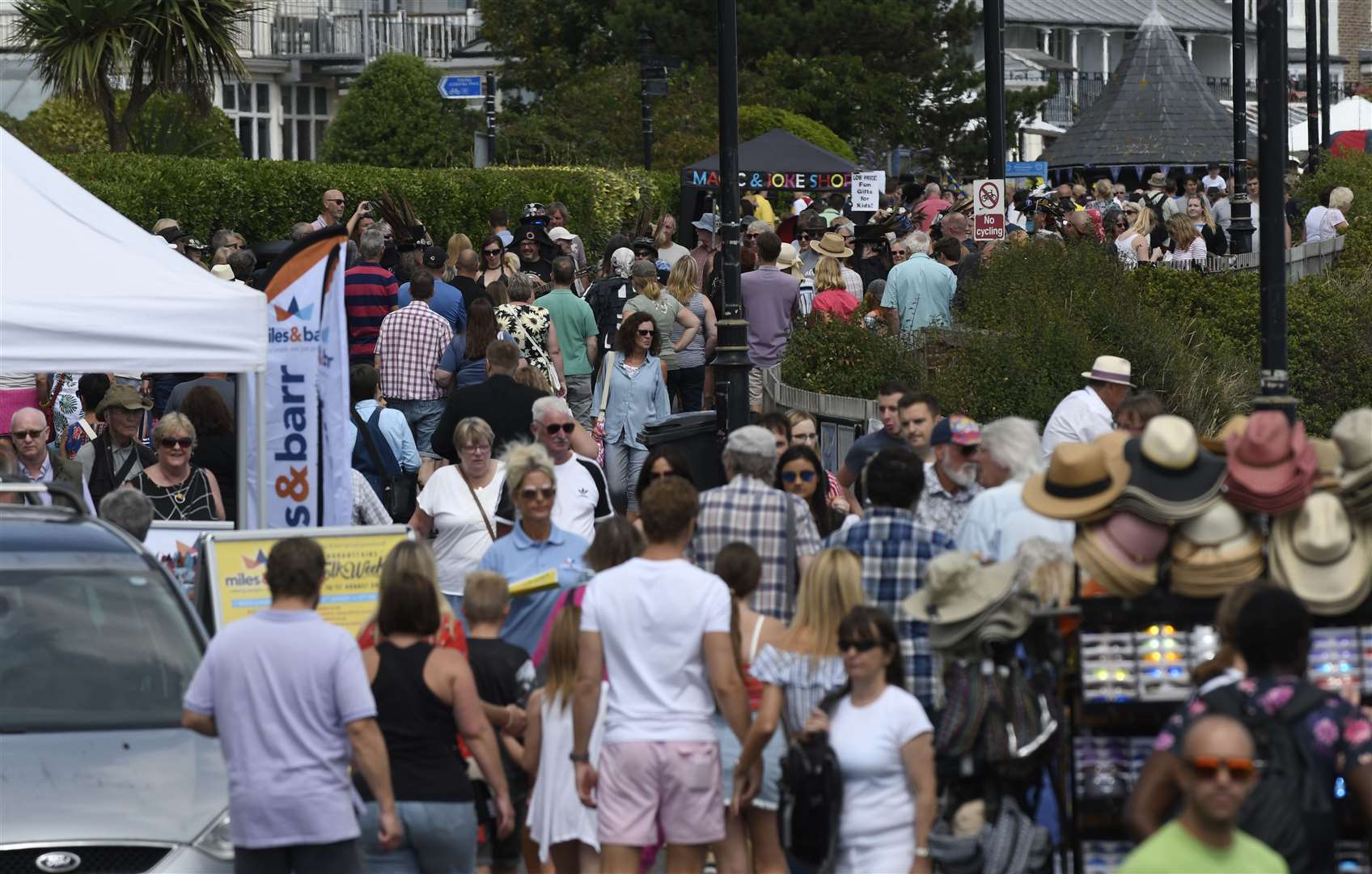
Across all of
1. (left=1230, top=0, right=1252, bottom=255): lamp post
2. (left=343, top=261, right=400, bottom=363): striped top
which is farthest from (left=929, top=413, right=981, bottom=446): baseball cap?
(left=1230, top=0, right=1252, bottom=255): lamp post

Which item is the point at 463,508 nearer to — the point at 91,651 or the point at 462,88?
the point at 91,651

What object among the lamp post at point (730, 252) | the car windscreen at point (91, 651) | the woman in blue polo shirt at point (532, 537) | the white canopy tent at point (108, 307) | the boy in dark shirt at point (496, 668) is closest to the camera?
the car windscreen at point (91, 651)

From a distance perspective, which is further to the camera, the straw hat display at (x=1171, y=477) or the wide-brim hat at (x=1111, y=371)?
the wide-brim hat at (x=1111, y=371)

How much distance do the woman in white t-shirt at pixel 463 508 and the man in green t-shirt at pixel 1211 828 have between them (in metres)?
5.53

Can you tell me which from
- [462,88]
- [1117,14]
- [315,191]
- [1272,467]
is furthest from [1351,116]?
[1272,467]

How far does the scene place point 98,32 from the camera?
1109 inches

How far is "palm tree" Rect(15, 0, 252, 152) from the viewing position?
2808 cm

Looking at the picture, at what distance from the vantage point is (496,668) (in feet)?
26.0

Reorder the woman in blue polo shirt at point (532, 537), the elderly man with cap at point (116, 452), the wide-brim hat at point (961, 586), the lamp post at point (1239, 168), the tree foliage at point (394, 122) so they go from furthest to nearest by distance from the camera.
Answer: the tree foliage at point (394, 122)
the lamp post at point (1239, 168)
the elderly man with cap at point (116, 452)
the woman in blue polo shirt at point (532, 537)
the wide-brim hat at point (961, 586)

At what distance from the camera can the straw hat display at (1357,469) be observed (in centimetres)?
677

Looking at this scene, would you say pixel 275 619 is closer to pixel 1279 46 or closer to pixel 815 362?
pixel 1279 46

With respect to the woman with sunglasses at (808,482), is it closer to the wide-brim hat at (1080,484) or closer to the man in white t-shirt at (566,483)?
the man in white t-shirt at (566,483)

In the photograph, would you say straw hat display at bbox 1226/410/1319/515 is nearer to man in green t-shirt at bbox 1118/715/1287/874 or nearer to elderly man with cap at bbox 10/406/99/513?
man in green t-shirt at bbox 1118/715/1287/874

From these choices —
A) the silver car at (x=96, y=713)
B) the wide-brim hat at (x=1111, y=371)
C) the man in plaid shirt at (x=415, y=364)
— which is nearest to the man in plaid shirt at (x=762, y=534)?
the silver car at (x=96, y=713)
